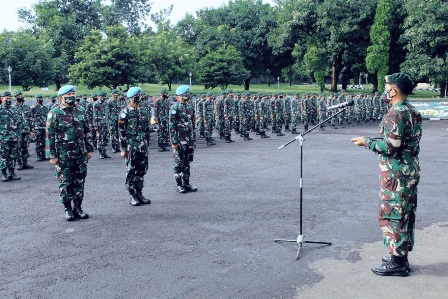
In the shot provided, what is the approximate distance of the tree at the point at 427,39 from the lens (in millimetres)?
34625

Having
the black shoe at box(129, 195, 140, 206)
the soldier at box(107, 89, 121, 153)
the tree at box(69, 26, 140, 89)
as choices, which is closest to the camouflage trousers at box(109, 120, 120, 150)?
the soldier at box(107, 89, 121, 153)

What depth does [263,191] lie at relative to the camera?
8531 millimetres

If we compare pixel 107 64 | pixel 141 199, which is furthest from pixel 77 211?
pixel 107 64

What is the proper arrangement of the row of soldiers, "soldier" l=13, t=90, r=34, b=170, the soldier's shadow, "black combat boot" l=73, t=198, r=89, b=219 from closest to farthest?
the soldier's shadow < "black combat boot" l=73, t=198, r=89, b=219 < "soldier" l=13, t=90, r=34, b=170 < the row of soldiers

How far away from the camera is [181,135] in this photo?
27.5ft

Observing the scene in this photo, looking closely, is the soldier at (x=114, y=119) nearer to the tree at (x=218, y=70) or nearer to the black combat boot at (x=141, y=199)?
the black combat boot at (x=141, y=199)

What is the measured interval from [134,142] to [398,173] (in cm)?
437

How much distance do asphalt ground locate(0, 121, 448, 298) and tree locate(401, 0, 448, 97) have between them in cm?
2800

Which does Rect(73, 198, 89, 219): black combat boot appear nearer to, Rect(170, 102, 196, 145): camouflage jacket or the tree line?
Rect(170, 102, 196, 145): camouflage jacket

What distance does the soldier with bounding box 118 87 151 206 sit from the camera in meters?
7.45

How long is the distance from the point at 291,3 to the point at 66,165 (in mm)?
37937

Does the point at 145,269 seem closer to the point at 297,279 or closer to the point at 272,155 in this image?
the point at 297,279

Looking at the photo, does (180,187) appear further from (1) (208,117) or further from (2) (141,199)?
(1) (208,117)

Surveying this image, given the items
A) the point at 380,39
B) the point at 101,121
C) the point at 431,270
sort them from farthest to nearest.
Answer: the point at 380,39
the point at 101,121
the point at 431,270
